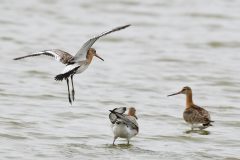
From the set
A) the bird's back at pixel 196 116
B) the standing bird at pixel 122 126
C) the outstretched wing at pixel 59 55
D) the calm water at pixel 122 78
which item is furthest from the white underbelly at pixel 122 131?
the bird's back at pixel 196 116

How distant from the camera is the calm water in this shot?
12.8m

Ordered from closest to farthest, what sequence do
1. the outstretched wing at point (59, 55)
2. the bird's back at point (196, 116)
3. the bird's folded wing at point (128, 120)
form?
the bird's folded wing at point (128, 120), the outstretched wing at point (59, 55), the bird's back at point (196, 116)

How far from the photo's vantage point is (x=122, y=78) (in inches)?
744

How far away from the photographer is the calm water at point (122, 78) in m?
12.8

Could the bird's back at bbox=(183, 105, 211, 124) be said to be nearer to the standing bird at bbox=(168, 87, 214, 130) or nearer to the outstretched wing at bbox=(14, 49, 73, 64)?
the standing bird at bbox=(168, 87, 214, 130)

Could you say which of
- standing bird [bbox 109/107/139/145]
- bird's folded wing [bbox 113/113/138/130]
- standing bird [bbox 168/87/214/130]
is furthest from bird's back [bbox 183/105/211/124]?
standing bird [bbox 109/107/139/145]

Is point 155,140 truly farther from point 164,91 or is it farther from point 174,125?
point 164,91

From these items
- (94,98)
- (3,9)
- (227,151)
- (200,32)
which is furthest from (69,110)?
(3,9)

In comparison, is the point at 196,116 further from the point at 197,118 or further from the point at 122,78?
the point at 122,78

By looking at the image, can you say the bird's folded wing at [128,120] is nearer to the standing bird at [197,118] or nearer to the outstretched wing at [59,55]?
the outstretched wing at [59,55]

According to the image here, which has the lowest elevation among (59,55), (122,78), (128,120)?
(122,78)

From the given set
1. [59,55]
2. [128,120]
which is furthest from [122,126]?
[59,55]

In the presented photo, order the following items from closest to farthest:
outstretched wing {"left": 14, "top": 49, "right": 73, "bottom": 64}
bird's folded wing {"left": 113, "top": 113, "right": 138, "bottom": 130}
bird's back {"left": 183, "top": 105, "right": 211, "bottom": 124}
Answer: bird's folded wing {"left": 113, "top": 113, "right": 138, "bottom": 130} → outstretched wing {"left": 14, "top": 49, "right": 73, "bottom": 64} → bird's back {"left": 183, "top": 105, "right": 211, "bottom": 124}

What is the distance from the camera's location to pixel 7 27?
24547 mm
